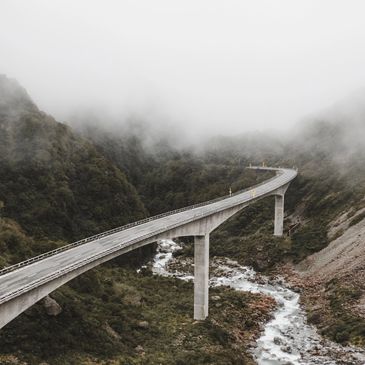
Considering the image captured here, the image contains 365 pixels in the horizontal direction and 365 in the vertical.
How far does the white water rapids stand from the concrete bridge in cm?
790

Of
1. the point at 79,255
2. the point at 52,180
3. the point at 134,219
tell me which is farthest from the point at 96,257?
the point at 134,219

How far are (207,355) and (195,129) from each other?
16211 centimetres

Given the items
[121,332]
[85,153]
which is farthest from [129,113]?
[121,332]

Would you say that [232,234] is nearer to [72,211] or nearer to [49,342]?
[72,211]

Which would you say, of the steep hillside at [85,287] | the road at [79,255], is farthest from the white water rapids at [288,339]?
the road at [79,255]

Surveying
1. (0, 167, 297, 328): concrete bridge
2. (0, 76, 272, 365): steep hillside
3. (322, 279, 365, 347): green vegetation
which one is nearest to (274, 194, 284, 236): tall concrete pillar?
(0, 167, 297, 328): concrete bridge

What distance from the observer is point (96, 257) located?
112ft

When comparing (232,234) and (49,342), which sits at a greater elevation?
(49,342)

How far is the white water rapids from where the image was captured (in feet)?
128

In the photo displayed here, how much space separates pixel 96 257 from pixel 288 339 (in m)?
21.3

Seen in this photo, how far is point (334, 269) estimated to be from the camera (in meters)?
60.7

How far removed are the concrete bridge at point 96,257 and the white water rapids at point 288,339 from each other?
7.90 m

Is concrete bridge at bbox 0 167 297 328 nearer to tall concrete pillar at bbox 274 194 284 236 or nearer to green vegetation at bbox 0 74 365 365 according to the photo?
green vegetation at bbox 0 74 365 365

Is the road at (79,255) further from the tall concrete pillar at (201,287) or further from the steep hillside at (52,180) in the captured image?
the steep hillside at (52,180)
